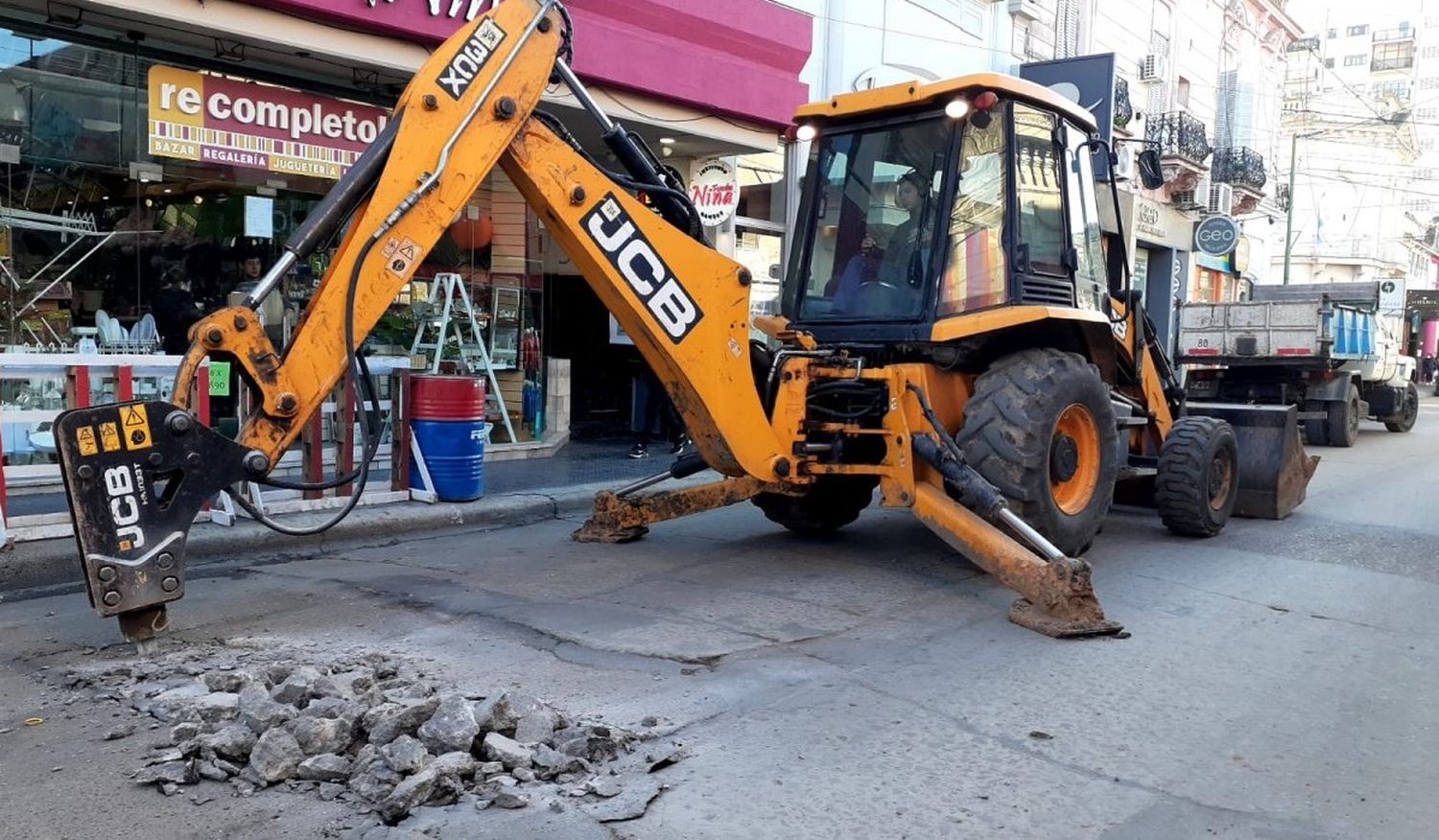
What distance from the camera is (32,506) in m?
7.13

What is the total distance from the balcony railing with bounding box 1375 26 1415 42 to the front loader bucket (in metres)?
79.1

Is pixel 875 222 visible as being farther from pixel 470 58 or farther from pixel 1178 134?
pixel 1178 134

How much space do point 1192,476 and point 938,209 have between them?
117 inches

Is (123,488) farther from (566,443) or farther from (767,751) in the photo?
(566,443)

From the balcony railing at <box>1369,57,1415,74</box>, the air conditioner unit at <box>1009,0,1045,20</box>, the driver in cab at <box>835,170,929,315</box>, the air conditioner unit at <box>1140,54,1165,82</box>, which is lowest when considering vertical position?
the driver in cab at <box>835,170,929,315</box>

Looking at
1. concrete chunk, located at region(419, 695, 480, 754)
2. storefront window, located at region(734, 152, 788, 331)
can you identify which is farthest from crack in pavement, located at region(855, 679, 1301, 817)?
storefront window, located at region(734, 152, 788, 331)

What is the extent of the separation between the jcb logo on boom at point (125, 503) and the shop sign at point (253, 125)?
5.44 metres

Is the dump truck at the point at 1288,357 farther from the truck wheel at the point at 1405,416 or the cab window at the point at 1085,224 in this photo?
the cab window at the point at 1085,224

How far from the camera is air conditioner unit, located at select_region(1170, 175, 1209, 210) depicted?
88.2 feet

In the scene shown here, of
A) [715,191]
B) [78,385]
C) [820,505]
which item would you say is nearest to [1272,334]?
[715,191]

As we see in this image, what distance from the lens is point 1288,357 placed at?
16156mm

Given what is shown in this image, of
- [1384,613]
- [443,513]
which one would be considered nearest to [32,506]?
[443,513]

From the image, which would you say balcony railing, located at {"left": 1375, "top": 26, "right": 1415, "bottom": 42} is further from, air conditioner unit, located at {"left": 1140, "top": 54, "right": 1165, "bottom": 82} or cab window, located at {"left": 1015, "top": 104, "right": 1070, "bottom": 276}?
cab window, located at {"left": 1015, "top": 104, "right": 1070, "bottom": 276}

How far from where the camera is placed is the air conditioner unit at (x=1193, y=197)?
26891 mm
